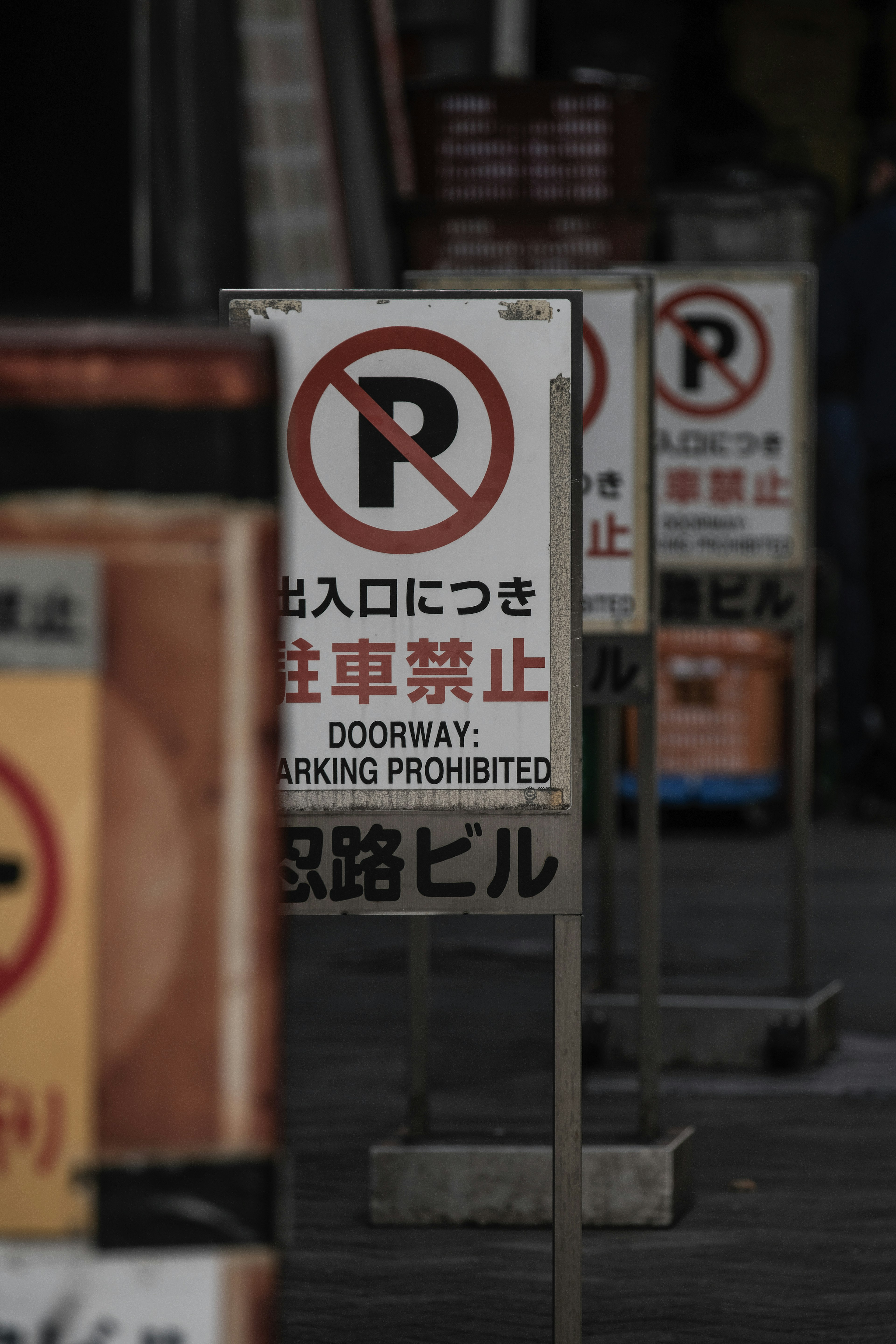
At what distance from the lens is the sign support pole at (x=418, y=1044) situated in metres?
3.87

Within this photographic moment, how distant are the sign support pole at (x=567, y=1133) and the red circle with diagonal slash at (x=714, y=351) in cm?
263

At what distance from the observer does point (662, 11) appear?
13797 mm

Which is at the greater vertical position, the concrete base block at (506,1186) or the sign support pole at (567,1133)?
the sign support pole at (567,1133)

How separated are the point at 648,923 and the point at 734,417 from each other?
1.61 m

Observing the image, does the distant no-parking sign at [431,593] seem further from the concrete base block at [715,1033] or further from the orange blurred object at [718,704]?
the orange blurred object at [718,704]

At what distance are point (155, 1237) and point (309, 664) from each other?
145 centimetres

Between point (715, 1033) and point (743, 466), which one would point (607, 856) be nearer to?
point (715, 1033)

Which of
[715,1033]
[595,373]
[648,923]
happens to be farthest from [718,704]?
[595,373]

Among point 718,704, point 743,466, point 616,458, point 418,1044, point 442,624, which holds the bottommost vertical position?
point 418,1044

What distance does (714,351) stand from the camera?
516 centimetres

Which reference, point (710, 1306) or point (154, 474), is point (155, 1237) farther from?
point (710, 1306)

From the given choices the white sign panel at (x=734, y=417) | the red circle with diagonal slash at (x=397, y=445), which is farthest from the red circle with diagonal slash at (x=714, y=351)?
the red circle with diagonal slash at (x=397, y=445)

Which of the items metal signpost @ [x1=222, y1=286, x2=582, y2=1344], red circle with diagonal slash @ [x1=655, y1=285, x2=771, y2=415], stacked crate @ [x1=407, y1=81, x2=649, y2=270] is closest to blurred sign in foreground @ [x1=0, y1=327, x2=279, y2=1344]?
metal signpost @ [x1=222, y1=286, x2=582, y2=1344]

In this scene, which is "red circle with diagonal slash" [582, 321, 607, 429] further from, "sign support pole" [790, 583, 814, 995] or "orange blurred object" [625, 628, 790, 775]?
"orange blurred object" [625, 628, 790, 775]
